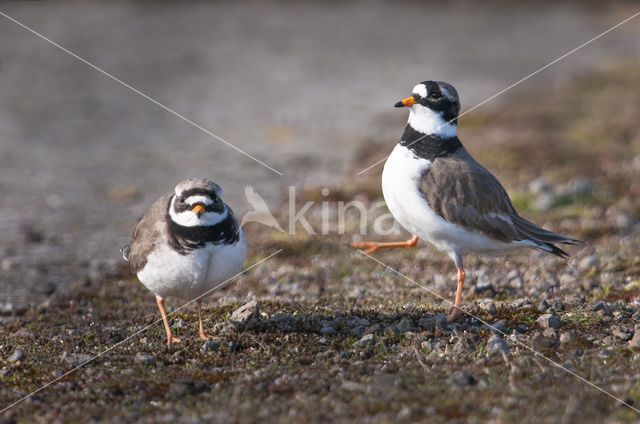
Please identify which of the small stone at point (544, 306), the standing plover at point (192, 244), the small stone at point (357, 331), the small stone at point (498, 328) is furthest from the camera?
the small stone at point (544, 306)

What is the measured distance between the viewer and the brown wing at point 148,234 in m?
8.00

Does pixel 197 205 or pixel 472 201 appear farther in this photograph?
pixel 472 201

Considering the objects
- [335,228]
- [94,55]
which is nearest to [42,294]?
[335,228]

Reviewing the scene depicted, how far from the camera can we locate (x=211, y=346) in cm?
799

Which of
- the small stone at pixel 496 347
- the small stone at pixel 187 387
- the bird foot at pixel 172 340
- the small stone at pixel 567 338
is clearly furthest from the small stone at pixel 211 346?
the small stone at pixel 567 338

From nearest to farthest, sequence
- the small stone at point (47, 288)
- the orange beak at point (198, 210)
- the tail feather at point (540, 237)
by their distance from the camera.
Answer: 1. the orange beak at point (198, 210)
2. the tail feather at point (540, 237)
3. the small stone at point (47, 288)

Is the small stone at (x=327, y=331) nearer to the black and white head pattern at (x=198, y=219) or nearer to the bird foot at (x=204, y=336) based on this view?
the bird foot at (x=204, y=336)

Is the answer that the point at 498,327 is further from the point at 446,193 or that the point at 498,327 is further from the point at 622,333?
the point at 446,193

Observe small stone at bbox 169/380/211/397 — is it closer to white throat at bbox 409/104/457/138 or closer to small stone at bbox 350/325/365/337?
small stone at bbox 350/325/365/337

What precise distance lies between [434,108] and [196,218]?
11.0 feet

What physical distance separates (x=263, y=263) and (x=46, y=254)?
13.1ft

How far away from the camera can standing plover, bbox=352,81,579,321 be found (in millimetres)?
8711

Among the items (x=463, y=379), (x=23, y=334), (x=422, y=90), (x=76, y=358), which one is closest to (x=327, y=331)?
(x=463, y=379)

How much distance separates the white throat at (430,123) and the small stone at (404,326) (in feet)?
7.78
